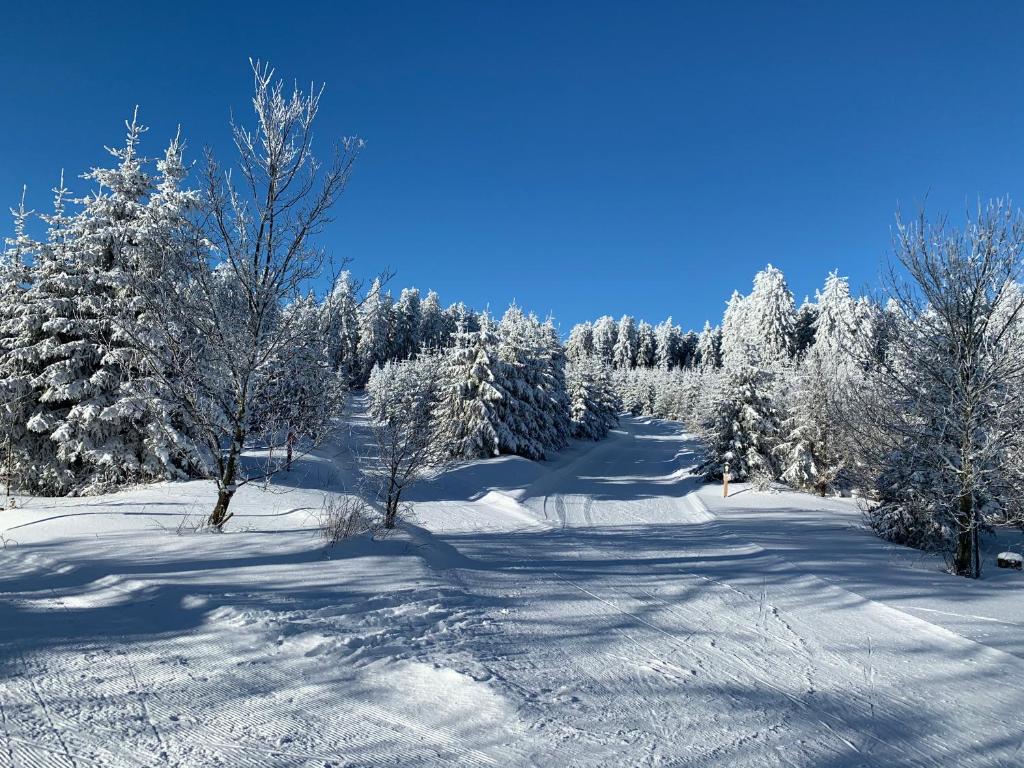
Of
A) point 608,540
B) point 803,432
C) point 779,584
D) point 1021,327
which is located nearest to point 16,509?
point 608,540

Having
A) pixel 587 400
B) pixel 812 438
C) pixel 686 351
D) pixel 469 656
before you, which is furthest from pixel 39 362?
pixel 686 351

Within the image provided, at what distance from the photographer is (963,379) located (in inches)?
352

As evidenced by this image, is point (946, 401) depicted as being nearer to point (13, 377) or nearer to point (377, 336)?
point (13, 377)

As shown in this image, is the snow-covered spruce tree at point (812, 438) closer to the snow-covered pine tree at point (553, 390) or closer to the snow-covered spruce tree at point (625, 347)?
the snow-covered pine tree at point (553, 390)

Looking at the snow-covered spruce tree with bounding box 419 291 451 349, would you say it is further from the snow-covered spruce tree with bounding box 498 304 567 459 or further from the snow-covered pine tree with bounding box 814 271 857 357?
the snow-covered pine tree with bounding box 814 271 857 357

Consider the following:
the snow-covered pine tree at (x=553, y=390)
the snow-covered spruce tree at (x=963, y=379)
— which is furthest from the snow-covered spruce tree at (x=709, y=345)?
the snow-covered spruce tree at (x=963, y=379)

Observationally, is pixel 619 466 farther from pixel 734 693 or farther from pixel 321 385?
pixel 734 693

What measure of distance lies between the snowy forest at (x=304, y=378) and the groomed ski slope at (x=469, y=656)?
1.96 m

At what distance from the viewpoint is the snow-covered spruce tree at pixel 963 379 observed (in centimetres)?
873

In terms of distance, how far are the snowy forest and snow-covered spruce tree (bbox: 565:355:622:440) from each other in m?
11.1

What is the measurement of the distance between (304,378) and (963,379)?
35.1ft

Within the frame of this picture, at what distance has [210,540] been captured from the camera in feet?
21.7

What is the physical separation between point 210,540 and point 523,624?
4144 mm

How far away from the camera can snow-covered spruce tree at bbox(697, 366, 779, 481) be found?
22562 millimetres
